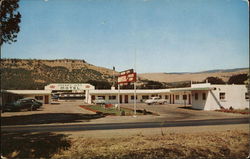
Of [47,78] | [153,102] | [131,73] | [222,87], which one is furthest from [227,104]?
[47,78]

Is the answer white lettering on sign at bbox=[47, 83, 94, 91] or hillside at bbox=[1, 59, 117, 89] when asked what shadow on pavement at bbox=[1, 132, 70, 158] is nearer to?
white lettering on sign at bbox=[47, 83, 94, 91]

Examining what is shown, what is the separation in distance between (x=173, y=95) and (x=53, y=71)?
8237cm

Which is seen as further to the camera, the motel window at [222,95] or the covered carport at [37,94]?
the covered carport at [37,94]

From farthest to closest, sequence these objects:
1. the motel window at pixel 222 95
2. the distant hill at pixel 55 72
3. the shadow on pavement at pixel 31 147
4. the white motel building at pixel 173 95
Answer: the distant hill at pixel 55 72
the motel window at pixel 222 95
the white motel building at pixel 173 95
the shadow on pavement at pixel 31 147

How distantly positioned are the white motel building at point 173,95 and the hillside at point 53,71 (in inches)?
1281

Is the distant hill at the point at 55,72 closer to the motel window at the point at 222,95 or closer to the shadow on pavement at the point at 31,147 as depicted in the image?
the motel window at the point at 222,95

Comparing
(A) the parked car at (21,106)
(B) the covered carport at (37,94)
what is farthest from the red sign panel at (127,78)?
(B) the covered carport at (37,94)

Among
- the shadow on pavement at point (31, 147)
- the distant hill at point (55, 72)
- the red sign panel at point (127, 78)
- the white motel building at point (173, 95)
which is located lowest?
the shadow on pavement at point (31, 147)

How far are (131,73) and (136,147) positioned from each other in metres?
18.2

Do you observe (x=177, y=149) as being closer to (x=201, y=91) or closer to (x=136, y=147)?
(x=136, y=147)

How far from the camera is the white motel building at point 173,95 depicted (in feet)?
98.2

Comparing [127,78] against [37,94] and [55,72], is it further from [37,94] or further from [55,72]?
[55,72]

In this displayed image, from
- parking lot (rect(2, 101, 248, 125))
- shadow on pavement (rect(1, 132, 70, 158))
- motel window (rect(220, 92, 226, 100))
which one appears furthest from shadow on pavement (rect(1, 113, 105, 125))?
motel window (rect(220, 92, 226, 100))

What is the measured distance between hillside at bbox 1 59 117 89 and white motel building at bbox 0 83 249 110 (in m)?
32.5
